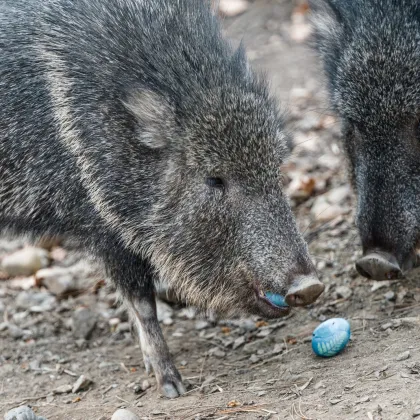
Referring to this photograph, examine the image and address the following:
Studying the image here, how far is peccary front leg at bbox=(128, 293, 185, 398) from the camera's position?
4.75m

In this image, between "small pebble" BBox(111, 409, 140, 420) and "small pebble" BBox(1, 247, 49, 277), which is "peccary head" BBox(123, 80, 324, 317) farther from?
"small pebble" BBox(1, 247, 49, 277)

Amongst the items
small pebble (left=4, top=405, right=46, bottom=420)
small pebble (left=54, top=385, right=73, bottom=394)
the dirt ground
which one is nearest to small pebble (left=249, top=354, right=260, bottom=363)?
the dirt ground

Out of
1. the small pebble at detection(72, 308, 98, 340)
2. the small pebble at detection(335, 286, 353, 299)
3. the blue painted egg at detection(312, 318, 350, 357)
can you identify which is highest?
the blue painted egg at detection(312, 318, 350, 357)

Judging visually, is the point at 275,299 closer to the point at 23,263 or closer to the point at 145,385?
the point at 145,385

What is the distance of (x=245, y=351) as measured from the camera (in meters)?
5.12

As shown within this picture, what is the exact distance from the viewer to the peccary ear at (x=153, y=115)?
4.47 metres

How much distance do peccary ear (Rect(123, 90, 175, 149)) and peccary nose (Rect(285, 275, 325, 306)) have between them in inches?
40.1

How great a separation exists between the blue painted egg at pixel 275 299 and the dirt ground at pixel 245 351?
0.43 m

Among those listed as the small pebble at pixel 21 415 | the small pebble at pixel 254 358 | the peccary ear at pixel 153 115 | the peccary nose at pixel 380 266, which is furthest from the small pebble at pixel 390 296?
the small pebble at pixel 21 415

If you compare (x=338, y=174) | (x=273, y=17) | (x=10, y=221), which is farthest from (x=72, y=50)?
(x=273, y=17)

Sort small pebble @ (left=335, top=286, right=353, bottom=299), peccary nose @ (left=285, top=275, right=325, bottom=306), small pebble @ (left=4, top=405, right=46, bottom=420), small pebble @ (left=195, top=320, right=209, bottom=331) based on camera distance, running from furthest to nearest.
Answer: small pebble @ (left=195, top=320, right=209, bottom=331) < small pebble @ (left=335, top=286, right=353, bottom=299) < small pebble @ (left=4, top=405, right=46, bottom=420) < peccary nose @ (left=285, top=275, right=325, bottom=306)

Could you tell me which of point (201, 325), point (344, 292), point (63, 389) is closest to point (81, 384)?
point (63, 389)

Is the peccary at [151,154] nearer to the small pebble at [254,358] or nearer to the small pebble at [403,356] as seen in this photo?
the small pebble at [254,358]

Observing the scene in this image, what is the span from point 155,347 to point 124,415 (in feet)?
2.23
